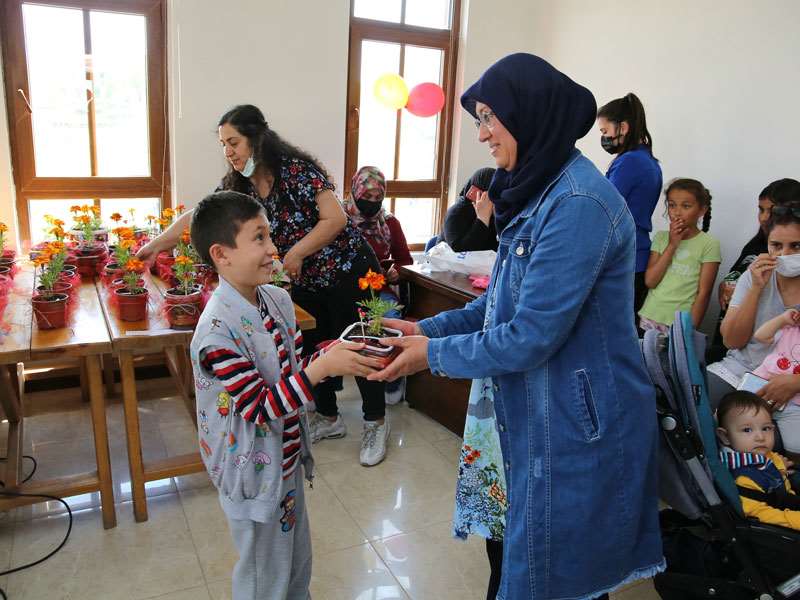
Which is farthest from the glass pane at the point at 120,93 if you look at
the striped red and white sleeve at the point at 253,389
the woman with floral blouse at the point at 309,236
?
the striped red and white sleeve at the point at 253,389

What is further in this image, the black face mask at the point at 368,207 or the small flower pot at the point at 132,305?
the black face mask at the point at 368,207

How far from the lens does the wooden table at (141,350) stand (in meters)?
2.17

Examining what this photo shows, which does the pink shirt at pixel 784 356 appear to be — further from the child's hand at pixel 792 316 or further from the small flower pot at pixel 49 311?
the small flower pot at pixel 49 311

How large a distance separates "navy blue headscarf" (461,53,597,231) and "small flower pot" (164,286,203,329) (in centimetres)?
138

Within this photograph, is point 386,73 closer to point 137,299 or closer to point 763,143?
point 763,143

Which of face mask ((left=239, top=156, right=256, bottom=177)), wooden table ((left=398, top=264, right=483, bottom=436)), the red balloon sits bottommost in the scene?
wooden table ((left=398, top=264, right=483, bottom=436))

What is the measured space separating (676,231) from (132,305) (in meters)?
2.53

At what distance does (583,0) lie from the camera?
14.7 feet

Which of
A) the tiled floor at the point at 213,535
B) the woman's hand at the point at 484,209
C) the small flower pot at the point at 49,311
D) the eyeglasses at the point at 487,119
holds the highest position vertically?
the eyeglasses at the point at 487,119

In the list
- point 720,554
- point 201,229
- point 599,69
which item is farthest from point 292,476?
point 599,69

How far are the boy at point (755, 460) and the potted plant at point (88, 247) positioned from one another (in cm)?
261

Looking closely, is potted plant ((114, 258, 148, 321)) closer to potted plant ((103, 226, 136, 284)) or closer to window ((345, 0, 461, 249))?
potted plant ((103, 226, 136, 284))

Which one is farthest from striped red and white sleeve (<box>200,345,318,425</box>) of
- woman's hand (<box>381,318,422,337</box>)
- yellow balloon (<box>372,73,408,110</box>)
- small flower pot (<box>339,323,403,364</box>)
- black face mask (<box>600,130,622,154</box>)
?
yellow balloon (<box>372,73,408,110</box>)

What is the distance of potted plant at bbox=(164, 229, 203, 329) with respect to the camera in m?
2.26
